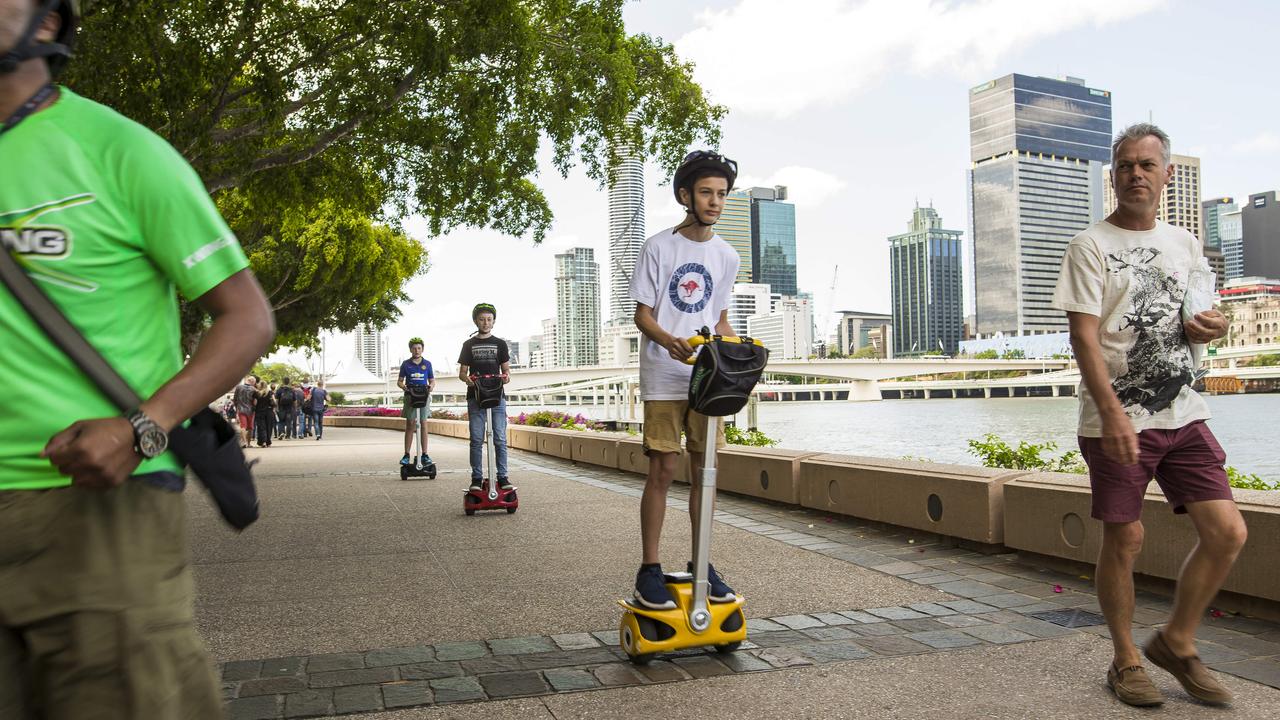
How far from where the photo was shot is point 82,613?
1393mm

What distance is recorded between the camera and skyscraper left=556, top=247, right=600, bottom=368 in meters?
149

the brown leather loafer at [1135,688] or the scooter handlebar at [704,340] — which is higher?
the scooter handlebar at [704,340]

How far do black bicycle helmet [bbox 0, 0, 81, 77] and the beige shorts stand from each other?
2866mm

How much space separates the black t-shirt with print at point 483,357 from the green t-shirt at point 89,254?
785 centimetres

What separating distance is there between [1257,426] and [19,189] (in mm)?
36039

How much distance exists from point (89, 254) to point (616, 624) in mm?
3617

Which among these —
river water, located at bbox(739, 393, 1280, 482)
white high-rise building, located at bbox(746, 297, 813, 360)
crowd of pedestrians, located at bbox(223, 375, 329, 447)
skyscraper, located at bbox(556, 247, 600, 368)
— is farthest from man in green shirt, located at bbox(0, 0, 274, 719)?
white high-rise building, located at bbox(746, 297, 813, 360)

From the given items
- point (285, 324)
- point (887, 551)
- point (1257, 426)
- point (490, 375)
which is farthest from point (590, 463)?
point (1257, 426)

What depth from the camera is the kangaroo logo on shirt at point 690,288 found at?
431 cm

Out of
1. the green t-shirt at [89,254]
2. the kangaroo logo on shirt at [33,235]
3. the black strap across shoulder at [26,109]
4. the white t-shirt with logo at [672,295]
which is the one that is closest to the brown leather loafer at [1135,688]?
the white t-shirt with logo at [672,295]

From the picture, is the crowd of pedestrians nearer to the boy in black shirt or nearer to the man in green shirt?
the boy in black shirt

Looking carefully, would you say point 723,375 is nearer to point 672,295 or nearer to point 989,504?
point 672,295

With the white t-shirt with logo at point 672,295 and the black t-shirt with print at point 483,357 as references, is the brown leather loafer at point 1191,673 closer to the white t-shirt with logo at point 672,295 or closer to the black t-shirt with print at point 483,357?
the white t-shirt with logo at point 672,295

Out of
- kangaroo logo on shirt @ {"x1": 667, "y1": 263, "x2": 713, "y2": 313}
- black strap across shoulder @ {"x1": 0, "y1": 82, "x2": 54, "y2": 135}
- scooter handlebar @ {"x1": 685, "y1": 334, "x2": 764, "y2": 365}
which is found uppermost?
black strap across shoulder @ {"x1": 0, "y1": 82, "x2": 54, "y2": 135}
